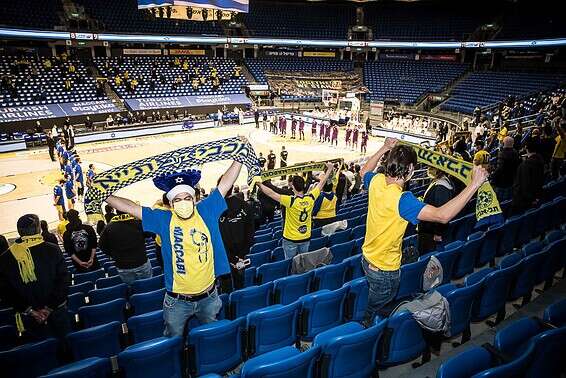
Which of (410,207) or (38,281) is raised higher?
(410,207)

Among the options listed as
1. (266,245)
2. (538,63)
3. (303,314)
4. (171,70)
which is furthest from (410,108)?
(303,314)

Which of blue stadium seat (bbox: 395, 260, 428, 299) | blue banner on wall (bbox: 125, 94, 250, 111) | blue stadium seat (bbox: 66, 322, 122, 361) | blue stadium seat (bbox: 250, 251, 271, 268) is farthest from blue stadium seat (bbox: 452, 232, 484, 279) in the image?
blue banner on wall (bbox: 125, 94, 250, 111)

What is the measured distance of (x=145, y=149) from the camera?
2355 cm

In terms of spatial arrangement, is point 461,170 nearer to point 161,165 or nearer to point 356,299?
point 356,299

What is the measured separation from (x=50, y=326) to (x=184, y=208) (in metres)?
2.43

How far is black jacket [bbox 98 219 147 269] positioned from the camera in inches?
208

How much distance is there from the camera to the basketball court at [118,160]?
14.4 meters

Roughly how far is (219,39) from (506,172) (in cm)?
3711

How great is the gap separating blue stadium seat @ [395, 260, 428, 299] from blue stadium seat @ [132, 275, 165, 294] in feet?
11.0

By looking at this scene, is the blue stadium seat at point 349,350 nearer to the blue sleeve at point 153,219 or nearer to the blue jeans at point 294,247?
the blue sleeve at point 153,219

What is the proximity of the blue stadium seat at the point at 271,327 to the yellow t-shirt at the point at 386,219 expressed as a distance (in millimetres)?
1024

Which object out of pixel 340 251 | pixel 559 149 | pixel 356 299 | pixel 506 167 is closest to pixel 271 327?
pixel 356 299

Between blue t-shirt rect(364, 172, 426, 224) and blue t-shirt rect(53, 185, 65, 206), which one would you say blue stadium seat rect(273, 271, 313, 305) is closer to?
blue t-shirt rect(364, 172, 426, 224)

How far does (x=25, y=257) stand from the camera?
3.95m
